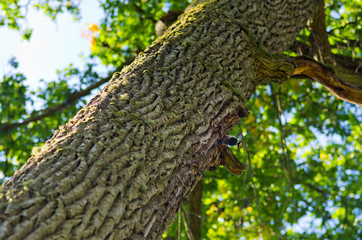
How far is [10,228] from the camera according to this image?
1.20 m

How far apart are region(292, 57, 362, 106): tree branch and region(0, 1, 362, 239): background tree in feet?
4.35

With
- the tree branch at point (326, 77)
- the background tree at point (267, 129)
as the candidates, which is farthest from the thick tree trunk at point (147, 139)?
the background tree at point (267, 129)

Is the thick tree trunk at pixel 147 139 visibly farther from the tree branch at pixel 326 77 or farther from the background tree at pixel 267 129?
the background tree at pixel 267 129

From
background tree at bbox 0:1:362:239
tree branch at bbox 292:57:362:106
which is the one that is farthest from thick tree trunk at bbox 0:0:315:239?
background tree at bbox 0:1:362:239

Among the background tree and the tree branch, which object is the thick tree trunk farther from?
the background tree

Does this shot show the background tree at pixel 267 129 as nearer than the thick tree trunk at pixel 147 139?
No

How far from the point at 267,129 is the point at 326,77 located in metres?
3.67

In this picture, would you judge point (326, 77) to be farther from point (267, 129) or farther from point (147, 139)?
point (267, 129)

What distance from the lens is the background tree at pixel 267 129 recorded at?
524cm

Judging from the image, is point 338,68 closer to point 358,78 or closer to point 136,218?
point 358,78

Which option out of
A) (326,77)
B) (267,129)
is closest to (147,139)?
(326,77)

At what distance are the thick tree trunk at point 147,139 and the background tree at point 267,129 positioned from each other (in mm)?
2440

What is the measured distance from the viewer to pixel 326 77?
3215mm

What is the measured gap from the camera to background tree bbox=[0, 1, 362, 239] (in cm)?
524
